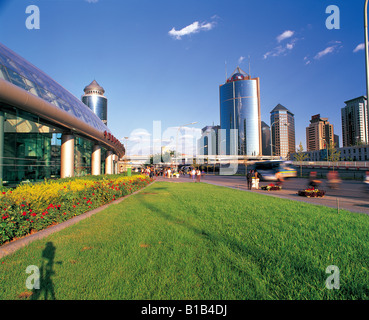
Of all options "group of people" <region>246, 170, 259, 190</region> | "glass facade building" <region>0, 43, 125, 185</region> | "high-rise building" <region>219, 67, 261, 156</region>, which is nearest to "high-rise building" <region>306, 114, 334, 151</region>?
"high-rise building" <region>219, 67, 261, 156</region>

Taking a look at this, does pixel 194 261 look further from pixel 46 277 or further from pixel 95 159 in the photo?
pixel 95 159

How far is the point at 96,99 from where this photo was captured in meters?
175

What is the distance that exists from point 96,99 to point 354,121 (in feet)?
667

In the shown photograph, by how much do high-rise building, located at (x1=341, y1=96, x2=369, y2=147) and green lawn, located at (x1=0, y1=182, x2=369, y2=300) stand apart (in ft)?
613

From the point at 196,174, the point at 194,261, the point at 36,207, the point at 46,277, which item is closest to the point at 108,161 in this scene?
the point at 196,174

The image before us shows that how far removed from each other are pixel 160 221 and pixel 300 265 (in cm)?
398

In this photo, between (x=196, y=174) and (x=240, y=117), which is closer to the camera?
(x=196, y=174)

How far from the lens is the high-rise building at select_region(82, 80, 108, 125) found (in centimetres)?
17300

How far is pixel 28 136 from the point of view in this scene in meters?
16.0

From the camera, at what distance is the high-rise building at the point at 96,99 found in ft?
568

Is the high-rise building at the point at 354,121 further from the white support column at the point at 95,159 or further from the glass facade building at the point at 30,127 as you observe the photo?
the glass facade building at the point at 30,127

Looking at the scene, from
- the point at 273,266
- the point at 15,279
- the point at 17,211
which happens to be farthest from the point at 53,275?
the point at 273,266

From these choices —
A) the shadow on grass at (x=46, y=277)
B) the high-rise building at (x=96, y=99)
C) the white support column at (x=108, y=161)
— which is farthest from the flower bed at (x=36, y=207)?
the high-rise building at (x=96, y=99)

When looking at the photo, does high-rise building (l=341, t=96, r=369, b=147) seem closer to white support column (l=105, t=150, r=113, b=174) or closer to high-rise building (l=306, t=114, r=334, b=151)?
high-rise building (l=306, t=114, r=334, b=151)
